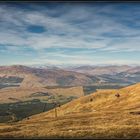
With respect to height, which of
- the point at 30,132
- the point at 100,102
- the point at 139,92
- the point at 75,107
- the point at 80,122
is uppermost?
the point at 30,132

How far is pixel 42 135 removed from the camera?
5762cm

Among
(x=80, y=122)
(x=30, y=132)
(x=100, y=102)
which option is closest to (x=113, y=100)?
(x=100, y=102)

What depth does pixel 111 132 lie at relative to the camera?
52469mm

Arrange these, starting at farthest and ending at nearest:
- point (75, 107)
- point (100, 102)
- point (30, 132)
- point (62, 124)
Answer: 1. point (75, 107)
2. point (100, 102)
3. point (62, 124)
4. point (30, 132)

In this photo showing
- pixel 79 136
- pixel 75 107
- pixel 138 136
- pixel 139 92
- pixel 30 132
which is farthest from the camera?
pixel 75 107

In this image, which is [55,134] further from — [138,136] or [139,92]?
[139,92]

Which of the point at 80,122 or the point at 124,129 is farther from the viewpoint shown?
the point at 80,122

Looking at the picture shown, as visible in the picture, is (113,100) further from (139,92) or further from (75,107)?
(75,107)

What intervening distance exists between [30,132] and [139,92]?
11047 centimetres

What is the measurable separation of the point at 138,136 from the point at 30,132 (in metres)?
25.0

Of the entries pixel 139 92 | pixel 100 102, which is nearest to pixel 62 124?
pixel 139 92

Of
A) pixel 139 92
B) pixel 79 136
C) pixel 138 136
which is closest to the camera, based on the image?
pixel 138 136

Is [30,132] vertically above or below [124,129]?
below

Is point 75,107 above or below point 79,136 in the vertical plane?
below
